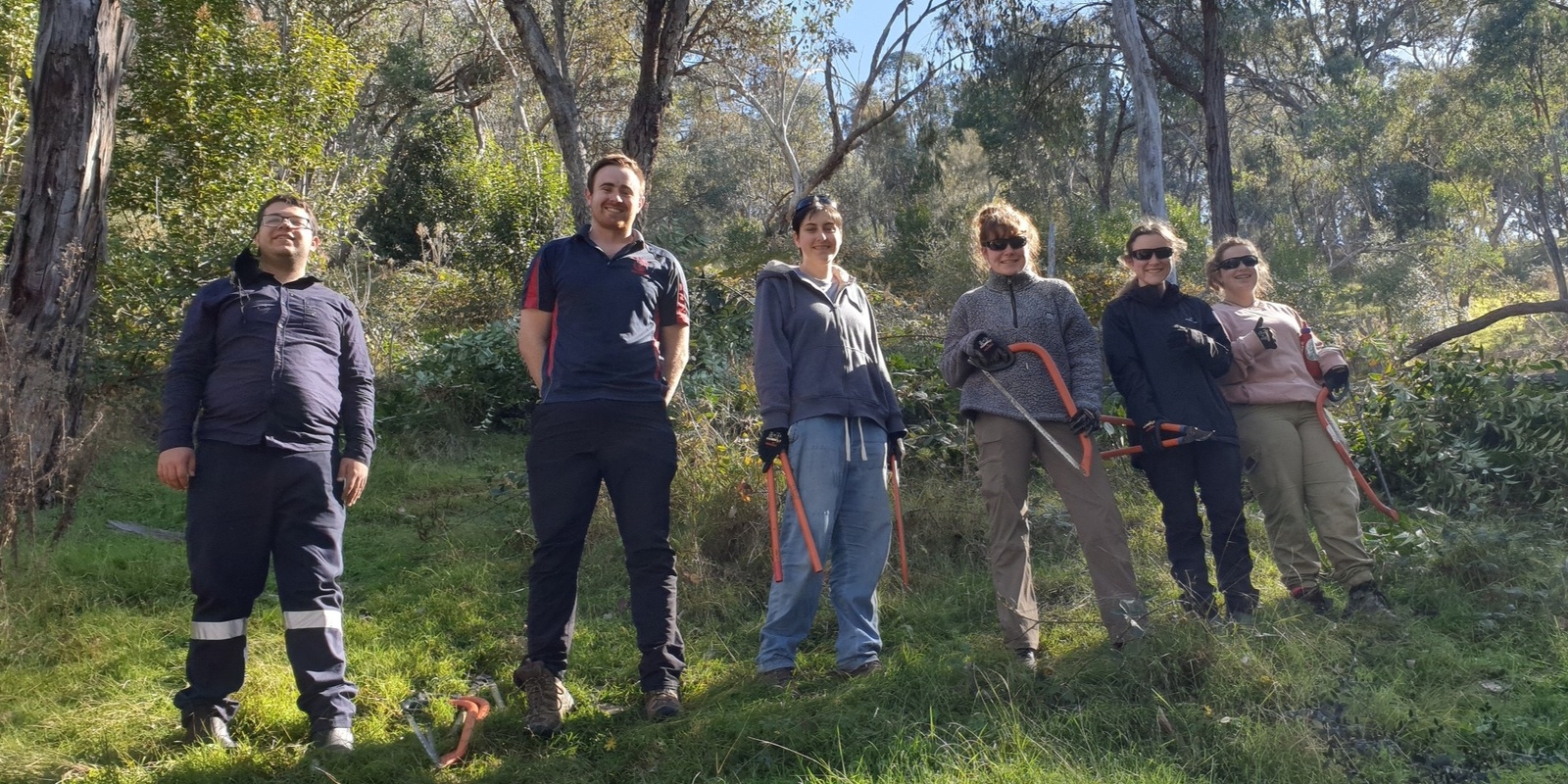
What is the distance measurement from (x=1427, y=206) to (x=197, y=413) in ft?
94.2

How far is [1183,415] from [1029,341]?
2.25ft

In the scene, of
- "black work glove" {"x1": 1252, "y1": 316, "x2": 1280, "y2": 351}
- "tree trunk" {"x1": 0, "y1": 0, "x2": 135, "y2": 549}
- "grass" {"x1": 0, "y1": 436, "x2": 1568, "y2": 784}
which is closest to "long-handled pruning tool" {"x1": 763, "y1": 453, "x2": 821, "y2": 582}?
"grass" {"x1": 0, "y1": 436, "x2": 1568, "y2": 784}

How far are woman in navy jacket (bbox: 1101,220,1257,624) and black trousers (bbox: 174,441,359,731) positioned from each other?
304 cm

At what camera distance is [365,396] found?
153 inches

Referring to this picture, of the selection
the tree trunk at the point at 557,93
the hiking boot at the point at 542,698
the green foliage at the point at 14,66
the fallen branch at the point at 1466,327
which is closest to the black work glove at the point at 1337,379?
the hiking boot at the point at 542,698

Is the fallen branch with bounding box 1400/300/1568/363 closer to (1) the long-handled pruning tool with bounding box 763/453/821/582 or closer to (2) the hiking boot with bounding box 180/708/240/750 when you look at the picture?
(1) the long-handled pruning tool with bounding box 763/453/821/582

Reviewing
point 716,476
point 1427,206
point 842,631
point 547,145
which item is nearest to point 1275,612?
point 842,631

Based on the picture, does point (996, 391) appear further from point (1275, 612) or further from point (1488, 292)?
point (1488, 292)

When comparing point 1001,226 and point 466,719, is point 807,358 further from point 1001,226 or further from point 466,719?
point 466,719

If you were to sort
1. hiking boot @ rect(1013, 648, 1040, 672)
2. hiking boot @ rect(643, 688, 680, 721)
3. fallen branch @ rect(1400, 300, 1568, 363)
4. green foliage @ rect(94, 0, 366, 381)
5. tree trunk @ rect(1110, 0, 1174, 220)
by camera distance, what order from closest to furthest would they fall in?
1. hiking boot @ rect(643, 688, 680, 721)
2. hiking boot @ rect(1013, 648, 1040, 672)
3. green foliage @ rect(94, 0, 366, 381)
4. fallen branch @ rect(1400, 300, 1568, 363)
5. tree trunk @ rect(1110, 0, 1174, 220)

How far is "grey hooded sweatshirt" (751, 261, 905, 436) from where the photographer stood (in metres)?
3.93

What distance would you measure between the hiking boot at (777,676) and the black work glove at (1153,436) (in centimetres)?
163

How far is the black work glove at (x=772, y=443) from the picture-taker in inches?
153

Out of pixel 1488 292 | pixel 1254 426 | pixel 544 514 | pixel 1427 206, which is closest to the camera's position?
pixel 544 514
